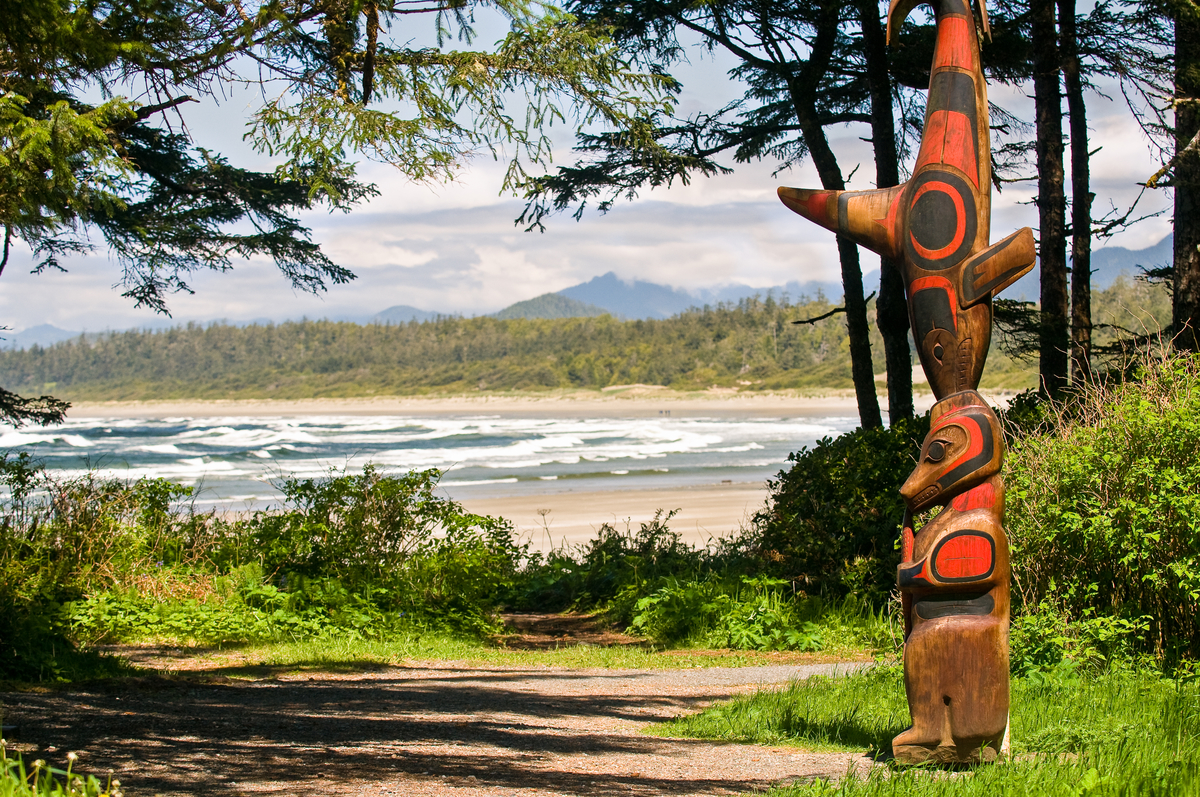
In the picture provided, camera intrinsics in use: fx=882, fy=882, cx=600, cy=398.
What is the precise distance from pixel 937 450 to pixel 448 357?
11050 cm

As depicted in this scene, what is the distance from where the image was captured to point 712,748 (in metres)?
4.31

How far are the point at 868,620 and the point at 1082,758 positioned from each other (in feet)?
12.7

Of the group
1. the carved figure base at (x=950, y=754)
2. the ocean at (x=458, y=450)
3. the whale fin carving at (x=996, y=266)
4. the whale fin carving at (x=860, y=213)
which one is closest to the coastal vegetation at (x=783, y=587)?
the carved figure base at (x=950, y=754)

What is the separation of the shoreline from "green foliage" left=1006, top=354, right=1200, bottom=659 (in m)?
53.0

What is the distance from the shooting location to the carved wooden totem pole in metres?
3.75

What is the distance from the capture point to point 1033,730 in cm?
419

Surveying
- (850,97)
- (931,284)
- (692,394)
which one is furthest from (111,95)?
(692,394)

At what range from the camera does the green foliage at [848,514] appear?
752 centimetres

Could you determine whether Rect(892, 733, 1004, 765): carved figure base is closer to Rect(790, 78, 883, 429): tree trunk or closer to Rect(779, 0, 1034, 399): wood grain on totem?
Rect(779, 0, 1034, 399): wood grain on totem

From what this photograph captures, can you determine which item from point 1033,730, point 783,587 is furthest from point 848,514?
point 1033,730

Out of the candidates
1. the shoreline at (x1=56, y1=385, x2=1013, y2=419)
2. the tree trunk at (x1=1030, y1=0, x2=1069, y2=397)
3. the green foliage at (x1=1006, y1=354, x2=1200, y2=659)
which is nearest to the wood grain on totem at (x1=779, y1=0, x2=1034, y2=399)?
the green foliage at (x1=1006, y1=354, x2=1200, y2=659)

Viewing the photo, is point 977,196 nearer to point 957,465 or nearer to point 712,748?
point 957,465

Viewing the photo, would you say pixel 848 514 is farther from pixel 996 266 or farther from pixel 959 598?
pixel 996 266

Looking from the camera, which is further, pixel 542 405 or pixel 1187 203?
pixel 542 405
